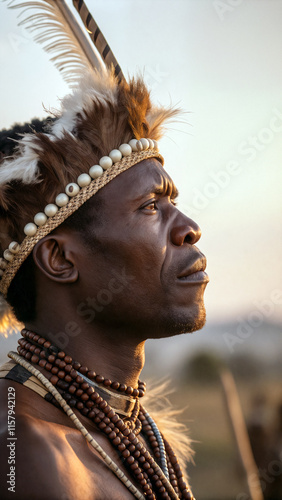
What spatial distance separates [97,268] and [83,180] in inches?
17.2

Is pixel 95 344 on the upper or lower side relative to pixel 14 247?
lower

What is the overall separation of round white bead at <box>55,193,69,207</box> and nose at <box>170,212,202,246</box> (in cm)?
57

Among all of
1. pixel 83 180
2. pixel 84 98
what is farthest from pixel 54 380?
pixel 84 98

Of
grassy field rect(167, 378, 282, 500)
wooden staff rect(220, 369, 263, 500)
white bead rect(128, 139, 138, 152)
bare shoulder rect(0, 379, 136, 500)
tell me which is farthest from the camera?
grassy field rect(167, 378, 282, 500)

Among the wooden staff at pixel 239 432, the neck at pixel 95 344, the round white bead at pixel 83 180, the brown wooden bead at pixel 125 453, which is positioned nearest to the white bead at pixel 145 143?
the round white bead at pixel 83 180

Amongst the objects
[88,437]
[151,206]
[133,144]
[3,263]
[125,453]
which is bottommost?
[125,453]

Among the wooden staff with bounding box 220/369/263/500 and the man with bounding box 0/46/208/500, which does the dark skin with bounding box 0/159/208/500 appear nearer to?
the man with bounding box 0/46/208/500

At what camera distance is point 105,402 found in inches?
99.7

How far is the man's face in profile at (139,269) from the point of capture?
2.61m

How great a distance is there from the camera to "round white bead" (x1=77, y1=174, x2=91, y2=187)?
2623 mm

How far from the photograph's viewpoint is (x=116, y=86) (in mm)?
2807

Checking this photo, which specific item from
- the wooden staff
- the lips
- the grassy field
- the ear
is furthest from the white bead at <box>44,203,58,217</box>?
the grassy field

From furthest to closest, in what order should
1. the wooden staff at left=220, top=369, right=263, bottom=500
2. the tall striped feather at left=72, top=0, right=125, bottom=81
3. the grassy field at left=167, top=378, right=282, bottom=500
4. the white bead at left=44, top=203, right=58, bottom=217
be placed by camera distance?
the grassy field at left=167, top=378, right=282, bottom=500
the wooden staff at left=220, top=369, right=263, bottom=500
the tall striped feather at left=72, top=0, right=125, bottom=81
the white bead at left=44, top=203, right=58, bottom=217

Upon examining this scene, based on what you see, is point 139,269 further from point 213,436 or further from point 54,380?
point 213,436
